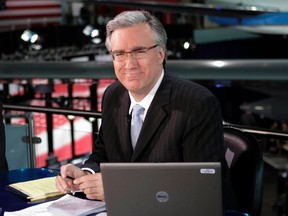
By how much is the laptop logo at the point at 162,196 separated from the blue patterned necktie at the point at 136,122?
63 cm

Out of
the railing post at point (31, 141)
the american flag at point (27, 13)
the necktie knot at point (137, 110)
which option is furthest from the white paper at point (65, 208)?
the american flag at point (27, 13)

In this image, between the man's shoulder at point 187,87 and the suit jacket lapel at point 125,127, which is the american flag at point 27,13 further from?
the man's shoulder at point 187,87

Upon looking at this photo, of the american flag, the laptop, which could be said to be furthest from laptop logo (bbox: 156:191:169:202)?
the american flag

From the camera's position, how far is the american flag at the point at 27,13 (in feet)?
52.4

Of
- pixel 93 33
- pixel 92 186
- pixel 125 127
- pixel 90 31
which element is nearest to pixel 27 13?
pixel 90 31

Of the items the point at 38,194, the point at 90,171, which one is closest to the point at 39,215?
the point at 38,194

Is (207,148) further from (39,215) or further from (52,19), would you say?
(52,19)

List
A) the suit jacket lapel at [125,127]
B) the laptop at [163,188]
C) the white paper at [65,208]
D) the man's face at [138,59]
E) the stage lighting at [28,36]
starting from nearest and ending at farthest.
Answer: the laptop at [163,188], the white paper at [65,208], the man's face at [138,59], the suit jacket lapel at [125,127], the stage lighting at [28,36]

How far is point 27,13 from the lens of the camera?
16.4 meters

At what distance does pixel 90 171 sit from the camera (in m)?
2.43

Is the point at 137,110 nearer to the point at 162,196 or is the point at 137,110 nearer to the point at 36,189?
the point at 36,189

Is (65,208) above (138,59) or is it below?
below

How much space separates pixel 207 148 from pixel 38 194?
66 centimetres

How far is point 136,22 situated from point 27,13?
14685mm
